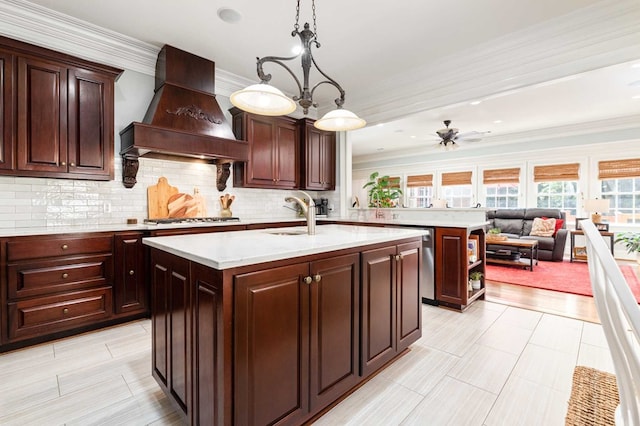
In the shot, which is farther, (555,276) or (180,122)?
(555,276)

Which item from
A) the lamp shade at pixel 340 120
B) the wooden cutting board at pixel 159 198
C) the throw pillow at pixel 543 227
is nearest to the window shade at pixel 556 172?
the throw pillow at pixel 543 227

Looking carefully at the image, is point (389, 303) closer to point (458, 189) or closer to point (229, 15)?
point (229, 15)

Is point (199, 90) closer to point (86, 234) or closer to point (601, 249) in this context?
point (86, 234)

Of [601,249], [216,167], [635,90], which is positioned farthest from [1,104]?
[635,90]

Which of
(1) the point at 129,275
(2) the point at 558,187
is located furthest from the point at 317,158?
(2) the point at 558,187

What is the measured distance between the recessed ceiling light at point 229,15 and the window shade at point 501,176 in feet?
23.1

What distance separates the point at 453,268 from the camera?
10.3 feet

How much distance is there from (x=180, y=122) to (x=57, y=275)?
5.80 feet

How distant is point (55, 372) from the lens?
2027 millimetres

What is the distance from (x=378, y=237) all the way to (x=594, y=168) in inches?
273

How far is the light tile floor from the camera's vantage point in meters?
1.59

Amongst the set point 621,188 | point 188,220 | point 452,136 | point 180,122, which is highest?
point 452,136

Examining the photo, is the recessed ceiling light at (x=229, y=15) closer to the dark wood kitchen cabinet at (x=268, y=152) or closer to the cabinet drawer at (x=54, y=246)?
the dark wood kitchen cabinet at (x=268, y=152)

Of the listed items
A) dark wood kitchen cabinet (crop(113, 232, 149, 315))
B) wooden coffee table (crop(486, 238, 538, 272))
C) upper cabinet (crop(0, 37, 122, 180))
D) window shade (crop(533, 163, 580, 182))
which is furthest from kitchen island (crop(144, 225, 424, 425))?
window shade (crop(533, 163, 580, 182))
